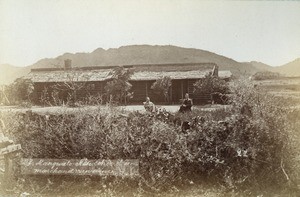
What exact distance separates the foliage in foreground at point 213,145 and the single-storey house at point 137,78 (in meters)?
0.55

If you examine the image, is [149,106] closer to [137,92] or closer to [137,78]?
[137,92]

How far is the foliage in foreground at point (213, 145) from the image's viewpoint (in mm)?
4988

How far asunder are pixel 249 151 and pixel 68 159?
3051mm

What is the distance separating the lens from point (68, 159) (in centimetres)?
554

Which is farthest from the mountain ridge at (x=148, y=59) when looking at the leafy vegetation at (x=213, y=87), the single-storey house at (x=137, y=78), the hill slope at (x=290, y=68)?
the leafy vegetation at (x=213, y=87)

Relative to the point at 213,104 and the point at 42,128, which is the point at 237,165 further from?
the point at 42,128

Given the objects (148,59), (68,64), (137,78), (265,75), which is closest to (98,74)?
(68,64)

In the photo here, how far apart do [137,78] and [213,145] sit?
203 cm

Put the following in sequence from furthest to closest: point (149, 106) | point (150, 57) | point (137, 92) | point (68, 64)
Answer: point (137, 92)
point (68, 64)
point (150, 57)
point (149, 106)

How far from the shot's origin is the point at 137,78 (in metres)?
6.20

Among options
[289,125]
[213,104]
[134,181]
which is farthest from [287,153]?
[134,181]

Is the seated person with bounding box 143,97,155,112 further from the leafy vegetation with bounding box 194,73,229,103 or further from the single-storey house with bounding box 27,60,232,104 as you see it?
the leafy vegetation with bounding box 194,73,229,103

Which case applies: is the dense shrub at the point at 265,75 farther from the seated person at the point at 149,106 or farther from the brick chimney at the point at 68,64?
the brick chimney at the point at 68,64

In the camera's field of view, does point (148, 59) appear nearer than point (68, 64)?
Yes
